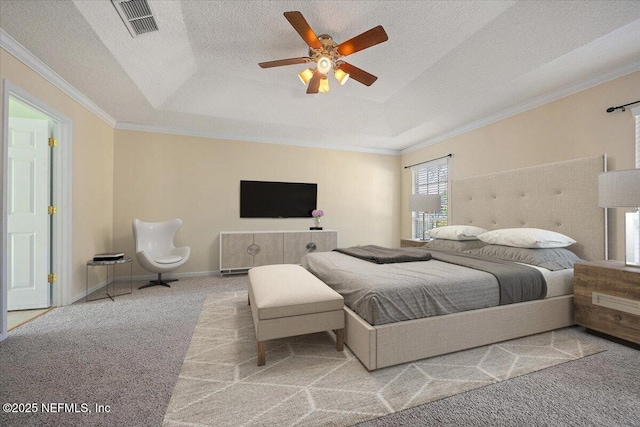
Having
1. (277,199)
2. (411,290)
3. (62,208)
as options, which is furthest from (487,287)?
(62,208)

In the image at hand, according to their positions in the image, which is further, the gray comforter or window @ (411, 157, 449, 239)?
window @ (411, 157, 449, 239)

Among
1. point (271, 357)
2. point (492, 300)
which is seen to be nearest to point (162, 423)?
point (271, 357)

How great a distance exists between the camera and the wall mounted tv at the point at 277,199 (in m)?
4.86

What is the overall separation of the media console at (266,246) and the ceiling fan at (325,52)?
8.64ft

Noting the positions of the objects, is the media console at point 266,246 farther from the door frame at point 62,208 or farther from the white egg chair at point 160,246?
the door frame at point 62,208

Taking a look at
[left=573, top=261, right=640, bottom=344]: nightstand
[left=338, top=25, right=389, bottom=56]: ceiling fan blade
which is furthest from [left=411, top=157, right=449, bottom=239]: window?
[left=338, top=25, right=389, bottom=56]: ceiling fan blade

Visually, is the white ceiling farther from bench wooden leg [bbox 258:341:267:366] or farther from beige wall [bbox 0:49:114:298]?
bench wooden leg [bbox 258:341:267:366]

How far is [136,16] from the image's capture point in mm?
2148

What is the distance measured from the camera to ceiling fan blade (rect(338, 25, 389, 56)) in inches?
76.2

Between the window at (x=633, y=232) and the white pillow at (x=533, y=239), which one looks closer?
the window at (x=633, y=232)

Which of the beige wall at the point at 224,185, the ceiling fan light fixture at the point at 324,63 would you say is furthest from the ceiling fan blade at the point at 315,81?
the beige wall at the point at 224,185

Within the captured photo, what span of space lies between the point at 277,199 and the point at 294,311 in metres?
3.42

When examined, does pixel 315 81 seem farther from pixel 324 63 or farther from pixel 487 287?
pixel 487 287

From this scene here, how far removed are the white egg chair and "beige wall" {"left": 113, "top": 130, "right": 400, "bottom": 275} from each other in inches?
11.5
